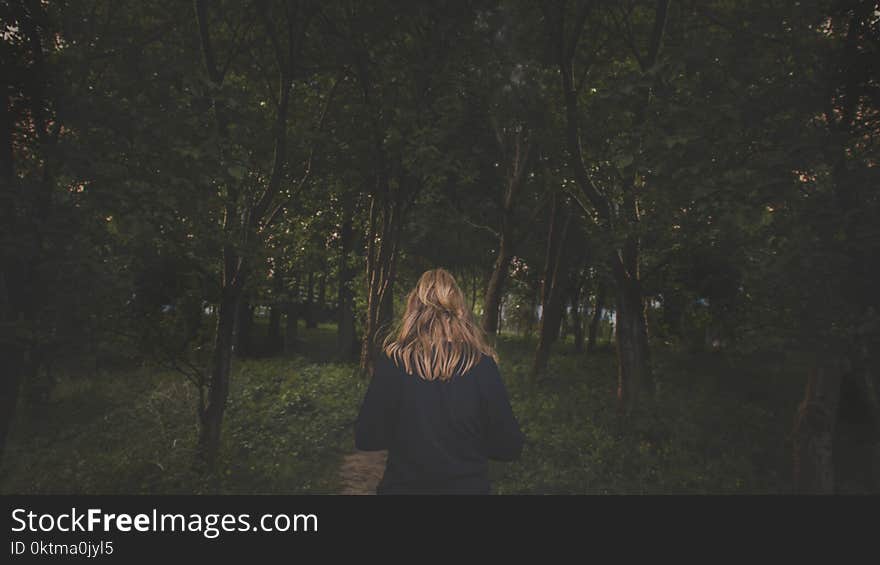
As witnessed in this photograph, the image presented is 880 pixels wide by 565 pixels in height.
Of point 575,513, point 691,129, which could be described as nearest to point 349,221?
point 691,129

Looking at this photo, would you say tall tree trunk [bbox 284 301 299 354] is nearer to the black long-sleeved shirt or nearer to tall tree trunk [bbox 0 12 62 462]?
tall tree trunk [bbox 0 12 62 462]

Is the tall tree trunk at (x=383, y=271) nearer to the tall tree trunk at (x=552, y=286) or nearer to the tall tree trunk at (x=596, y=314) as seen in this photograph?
the tall tree trunk at (x=552, y=286)

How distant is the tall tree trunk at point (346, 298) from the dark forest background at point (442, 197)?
23.4ft

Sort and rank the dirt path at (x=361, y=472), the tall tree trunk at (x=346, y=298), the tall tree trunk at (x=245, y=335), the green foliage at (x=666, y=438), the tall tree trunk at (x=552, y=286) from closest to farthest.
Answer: the green foliage at (x=666, y=438), the dirt path at (x=361, y=472), the tall tree trunk at (x=552, y=286), the tall tree trunk at (x=346, y=298), the tall tree trunk at (x=245, y=335)

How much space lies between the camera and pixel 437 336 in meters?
3.29

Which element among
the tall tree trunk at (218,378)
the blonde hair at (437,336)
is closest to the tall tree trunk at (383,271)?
the tall tree trunk at (218,378)

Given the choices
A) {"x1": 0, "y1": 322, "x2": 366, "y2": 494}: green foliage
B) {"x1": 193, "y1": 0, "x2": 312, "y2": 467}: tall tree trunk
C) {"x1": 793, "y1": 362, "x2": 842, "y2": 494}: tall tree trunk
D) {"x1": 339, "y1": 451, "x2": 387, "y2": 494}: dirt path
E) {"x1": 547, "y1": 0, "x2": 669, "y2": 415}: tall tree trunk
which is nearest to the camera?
{"x1": 793, "y1": 362, "x2": 842, "y2": 494}: tall tree trunk

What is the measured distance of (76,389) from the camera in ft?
57.4

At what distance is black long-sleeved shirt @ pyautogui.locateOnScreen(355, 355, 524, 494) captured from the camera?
10.6ft

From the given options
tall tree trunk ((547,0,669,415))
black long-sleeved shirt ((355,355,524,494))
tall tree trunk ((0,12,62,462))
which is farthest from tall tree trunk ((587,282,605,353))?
black long-sleeved shirt ((355,355,524,494))

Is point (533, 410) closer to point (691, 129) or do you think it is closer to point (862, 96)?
point (691, 129)

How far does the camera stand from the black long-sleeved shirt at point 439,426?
3.24 metres

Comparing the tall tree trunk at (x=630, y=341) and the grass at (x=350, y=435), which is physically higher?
the tall tree trunk at (x=630, y=341)

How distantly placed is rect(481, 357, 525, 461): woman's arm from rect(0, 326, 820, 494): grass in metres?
6.51
